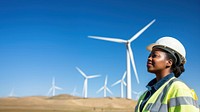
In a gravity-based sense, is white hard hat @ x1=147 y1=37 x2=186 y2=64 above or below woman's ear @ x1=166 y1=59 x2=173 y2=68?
above

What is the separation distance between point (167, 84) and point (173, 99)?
0.27 m

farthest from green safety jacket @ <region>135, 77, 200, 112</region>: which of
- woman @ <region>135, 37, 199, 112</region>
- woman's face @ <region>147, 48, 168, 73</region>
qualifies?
woman's face @ <region>147, 48, 168, 73</region>

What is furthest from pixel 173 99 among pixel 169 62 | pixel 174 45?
pixel 174 45

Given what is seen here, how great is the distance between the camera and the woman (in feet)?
10.7

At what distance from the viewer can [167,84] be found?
3537 mm

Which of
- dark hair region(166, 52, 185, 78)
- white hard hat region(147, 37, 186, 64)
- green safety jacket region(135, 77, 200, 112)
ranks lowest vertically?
green safety jacket region(135, 77, 200, 112)

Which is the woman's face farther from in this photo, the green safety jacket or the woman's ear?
the green safety jacket

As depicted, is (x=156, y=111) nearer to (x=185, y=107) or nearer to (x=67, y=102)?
(x=185, y=107)

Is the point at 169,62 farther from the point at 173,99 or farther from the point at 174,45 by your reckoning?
the point at 173,99

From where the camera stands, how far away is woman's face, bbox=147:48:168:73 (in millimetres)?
3881

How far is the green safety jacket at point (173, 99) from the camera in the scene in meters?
3.21

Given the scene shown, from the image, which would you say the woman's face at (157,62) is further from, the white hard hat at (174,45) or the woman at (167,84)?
the white hard hat at (174,45)

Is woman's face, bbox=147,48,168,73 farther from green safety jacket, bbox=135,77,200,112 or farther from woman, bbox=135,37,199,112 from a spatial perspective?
green safety jacket, bbox=135,77,200,112

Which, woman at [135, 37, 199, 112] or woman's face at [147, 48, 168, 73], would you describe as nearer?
woman at [135, 37, 199, 112]
